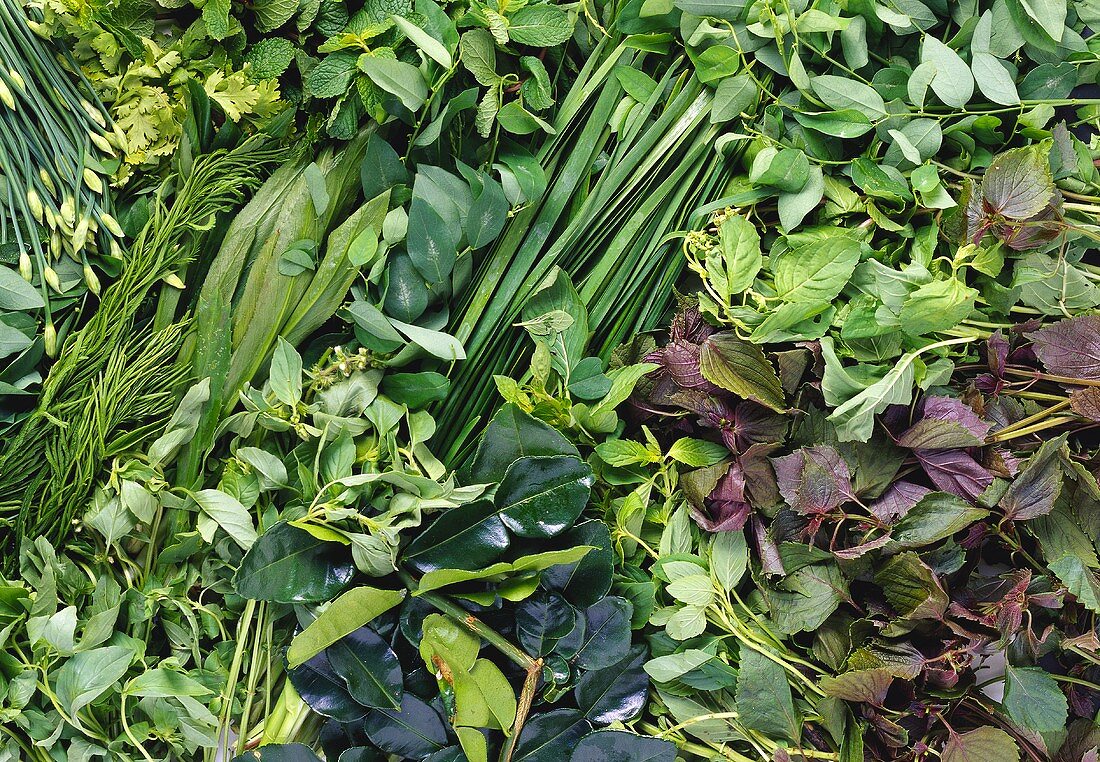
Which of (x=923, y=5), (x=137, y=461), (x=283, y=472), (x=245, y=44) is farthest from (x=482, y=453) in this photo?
(x=923, y=5)

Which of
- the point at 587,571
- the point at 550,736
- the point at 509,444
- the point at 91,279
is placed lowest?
the point at 550,736

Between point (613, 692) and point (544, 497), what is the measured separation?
21 cm

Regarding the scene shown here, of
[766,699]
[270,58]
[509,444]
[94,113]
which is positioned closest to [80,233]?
[94,113]

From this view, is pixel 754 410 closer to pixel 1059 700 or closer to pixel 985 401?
pixel 985 401

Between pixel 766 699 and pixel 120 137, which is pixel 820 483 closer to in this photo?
pixel 766 699

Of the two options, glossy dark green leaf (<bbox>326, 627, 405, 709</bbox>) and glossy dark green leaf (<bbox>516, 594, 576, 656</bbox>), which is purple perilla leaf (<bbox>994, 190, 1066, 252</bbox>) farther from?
glossy dark green leaf (<bbox>326, 627, 405, 709</bbox>)

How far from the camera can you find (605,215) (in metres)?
0.82

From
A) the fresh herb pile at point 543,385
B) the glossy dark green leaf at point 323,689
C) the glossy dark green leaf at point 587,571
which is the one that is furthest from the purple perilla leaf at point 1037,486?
the glossy dark green leaf at point 323,689

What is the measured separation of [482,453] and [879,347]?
388 mm

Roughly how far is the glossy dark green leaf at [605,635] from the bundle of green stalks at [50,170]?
1.91ft

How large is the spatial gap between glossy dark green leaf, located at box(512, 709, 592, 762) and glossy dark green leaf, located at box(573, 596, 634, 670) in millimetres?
51

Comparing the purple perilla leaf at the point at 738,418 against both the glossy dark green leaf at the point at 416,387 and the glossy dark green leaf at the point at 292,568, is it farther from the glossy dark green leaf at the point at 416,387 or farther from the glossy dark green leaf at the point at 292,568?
the glossy dark green leaf at the point at 292,568

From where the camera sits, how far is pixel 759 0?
763mm

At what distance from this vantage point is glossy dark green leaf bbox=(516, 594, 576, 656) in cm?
75
